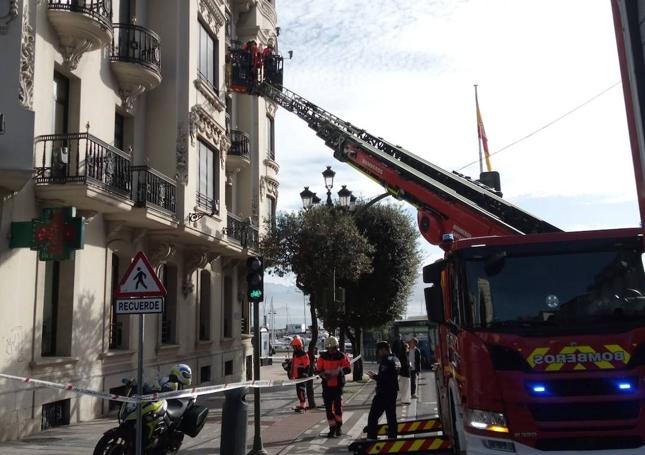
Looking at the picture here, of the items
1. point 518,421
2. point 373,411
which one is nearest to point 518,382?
point 518,421

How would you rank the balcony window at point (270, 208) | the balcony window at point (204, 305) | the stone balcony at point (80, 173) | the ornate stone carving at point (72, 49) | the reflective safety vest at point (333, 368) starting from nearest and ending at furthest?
the reflective safety vest at point (333, 368), the stone balcony at point (80, 173), the ornate stone carving at point (72, 49), the balcony window at point (204, 305), the balcony window at point (270, 208)

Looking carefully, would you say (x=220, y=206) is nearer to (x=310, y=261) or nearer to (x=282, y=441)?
(x=310, y=261)

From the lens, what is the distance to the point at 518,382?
6.01 meters

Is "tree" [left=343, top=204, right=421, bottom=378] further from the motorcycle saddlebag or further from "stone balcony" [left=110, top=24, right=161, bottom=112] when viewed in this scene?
the motorcycle saddlebag

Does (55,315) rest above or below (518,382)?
above

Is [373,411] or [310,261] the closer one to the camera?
[373,411]

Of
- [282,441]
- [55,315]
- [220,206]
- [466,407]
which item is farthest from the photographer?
[220,206]

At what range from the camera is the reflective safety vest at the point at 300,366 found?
15.1 metres

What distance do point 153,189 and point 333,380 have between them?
6.74 meters

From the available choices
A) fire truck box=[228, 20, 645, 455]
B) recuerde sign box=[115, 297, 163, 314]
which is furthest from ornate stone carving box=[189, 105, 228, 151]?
fire truck box=[228, 20, 645, 455]

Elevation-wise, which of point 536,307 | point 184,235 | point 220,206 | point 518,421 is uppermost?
point 220,206

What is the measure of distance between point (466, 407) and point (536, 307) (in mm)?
1256

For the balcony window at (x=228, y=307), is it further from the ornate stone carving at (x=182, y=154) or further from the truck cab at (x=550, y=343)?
the truck cab at (x=550, y=343)

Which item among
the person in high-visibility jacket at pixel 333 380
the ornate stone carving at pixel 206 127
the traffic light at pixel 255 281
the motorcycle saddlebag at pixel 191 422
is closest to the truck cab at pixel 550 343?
the motorcycle saddlebag at pixel 191 422
